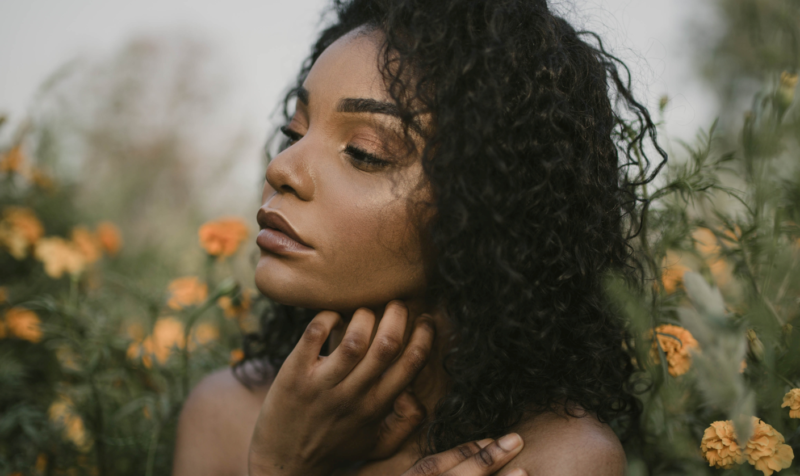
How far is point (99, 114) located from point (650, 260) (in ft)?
18.9

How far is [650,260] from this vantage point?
1.15 meters

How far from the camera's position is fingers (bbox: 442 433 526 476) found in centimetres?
102

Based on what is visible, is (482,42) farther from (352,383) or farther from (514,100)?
(352,383)

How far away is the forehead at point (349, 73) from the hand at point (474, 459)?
0.74 metres

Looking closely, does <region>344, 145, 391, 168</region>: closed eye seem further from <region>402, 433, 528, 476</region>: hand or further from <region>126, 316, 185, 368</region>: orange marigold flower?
<region>126, 316, 185, 368</region>: orange marigold flower

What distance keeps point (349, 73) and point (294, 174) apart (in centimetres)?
25

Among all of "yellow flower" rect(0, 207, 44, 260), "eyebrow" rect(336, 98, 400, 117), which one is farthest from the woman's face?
"yellow flower" rect(0, 207, 44, 260)

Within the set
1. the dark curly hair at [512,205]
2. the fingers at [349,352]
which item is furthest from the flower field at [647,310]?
the fingers at [349,352]

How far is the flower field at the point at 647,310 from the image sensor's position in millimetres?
773

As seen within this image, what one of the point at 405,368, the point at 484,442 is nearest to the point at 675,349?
the point at 484,442

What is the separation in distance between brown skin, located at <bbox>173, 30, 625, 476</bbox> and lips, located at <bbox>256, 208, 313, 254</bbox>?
0.01 metres

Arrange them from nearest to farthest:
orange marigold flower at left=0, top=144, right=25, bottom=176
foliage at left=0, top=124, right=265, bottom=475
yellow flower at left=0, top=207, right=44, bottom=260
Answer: foliage at left=0, top=124, right=265, bottom=475, yellow flower at left=0, top=207, right=44, bottom=260, orange marigold flower at left=0, top=144, right=25, bottom=176

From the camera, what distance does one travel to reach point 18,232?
2.25 m

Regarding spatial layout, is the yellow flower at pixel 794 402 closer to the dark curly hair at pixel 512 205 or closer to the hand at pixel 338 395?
the dark curly hair at pixel 512 205
